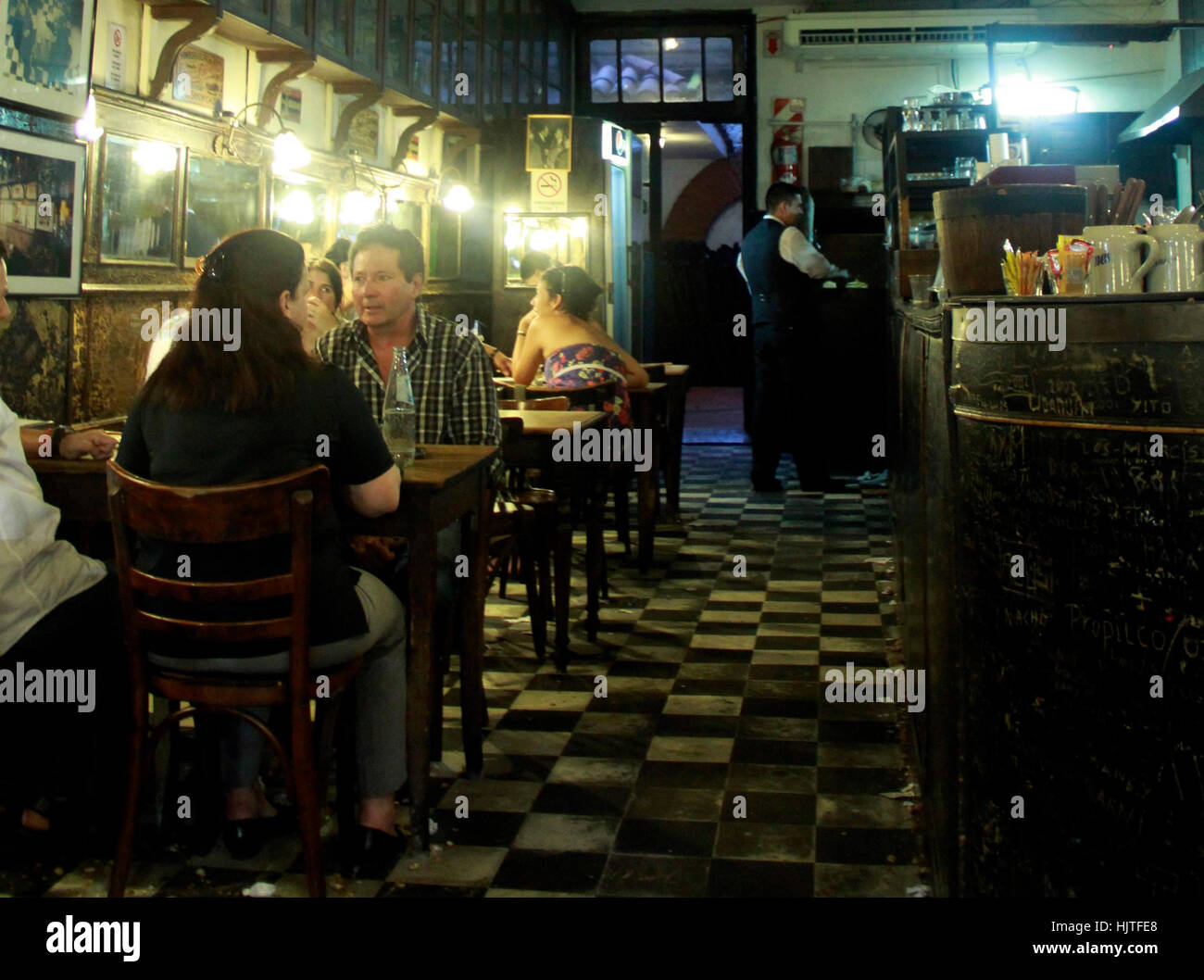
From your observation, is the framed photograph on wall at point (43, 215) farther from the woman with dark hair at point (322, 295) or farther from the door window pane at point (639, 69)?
the door window pane at point (639, 69)

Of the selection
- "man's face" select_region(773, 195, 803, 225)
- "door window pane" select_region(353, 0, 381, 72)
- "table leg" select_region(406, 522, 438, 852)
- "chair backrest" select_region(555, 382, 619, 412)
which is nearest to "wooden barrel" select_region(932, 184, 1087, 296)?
"table leg" select_region(406, 522, 438, 852)

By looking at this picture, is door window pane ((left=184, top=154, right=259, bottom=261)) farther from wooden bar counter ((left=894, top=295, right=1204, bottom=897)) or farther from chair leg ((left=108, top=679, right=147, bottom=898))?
wooden bar counter ((left=894, top=295, right=1204, bottom=897))

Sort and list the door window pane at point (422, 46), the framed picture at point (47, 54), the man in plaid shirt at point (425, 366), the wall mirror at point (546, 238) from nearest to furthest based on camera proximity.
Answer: the man in plaid shirt at point (425, 366) < the framed picture at point (47, 54) < the door window pane at point (422, 46) < the wall mirror at point (546, 238)

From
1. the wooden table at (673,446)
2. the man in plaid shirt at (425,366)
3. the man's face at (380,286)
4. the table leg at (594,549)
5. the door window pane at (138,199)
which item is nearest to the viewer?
the man's face at (380,286)

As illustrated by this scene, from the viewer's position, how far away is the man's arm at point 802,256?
8.12m

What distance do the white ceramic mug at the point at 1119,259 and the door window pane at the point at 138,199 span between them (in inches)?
158

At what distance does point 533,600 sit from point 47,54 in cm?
258

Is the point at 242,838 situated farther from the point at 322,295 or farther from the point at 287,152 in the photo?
the point at 287,152

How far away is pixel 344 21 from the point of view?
21.4 ft

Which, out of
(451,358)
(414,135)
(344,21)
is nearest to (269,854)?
(451,358)

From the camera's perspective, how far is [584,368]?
19.5 feet

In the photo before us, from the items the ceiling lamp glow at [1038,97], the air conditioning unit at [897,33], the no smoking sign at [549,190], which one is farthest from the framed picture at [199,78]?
the ceiling lamp glow at [1038,97]

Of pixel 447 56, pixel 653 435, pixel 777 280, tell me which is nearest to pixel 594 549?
pixel 653 435
